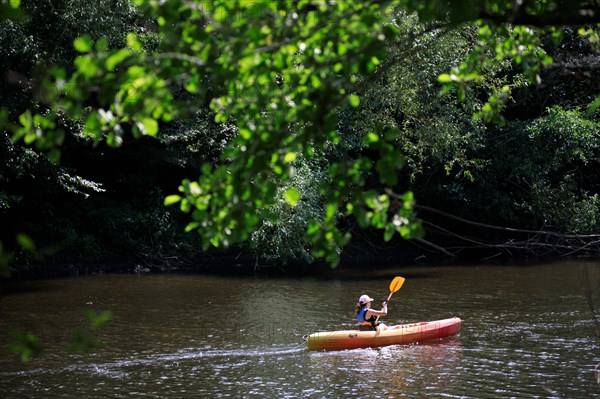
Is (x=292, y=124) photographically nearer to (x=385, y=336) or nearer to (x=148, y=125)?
(x=148, y=125)

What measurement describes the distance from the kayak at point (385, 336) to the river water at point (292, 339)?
0.46ft

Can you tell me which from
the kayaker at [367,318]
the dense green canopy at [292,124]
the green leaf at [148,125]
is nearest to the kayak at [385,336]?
the kayaker at [367,318]

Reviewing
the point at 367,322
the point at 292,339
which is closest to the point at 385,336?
the point at 367,322

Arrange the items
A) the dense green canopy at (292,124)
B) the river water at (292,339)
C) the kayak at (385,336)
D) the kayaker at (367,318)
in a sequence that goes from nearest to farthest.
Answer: the dense green canopy at (292,124), the river water at (292,339), the kayak at (385,336), the kayaker at (367,318)

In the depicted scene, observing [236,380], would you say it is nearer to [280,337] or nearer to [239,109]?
[280,337]

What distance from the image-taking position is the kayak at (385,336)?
1173 cm

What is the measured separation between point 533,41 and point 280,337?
837cm

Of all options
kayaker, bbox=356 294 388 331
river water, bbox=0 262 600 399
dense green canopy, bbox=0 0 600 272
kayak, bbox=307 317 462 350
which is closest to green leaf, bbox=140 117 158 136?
dense green canopy, bbox=0 0 600 272

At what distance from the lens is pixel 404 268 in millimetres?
21203

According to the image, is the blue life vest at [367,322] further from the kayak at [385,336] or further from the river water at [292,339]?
the river water at [292,339]

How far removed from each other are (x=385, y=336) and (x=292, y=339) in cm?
144

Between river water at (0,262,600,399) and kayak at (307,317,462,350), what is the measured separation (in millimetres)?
141

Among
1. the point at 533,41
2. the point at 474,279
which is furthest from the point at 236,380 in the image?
the point at 474,279

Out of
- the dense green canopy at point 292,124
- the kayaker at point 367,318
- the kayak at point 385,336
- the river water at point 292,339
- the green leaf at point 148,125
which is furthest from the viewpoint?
the kayaker at point 367,318
